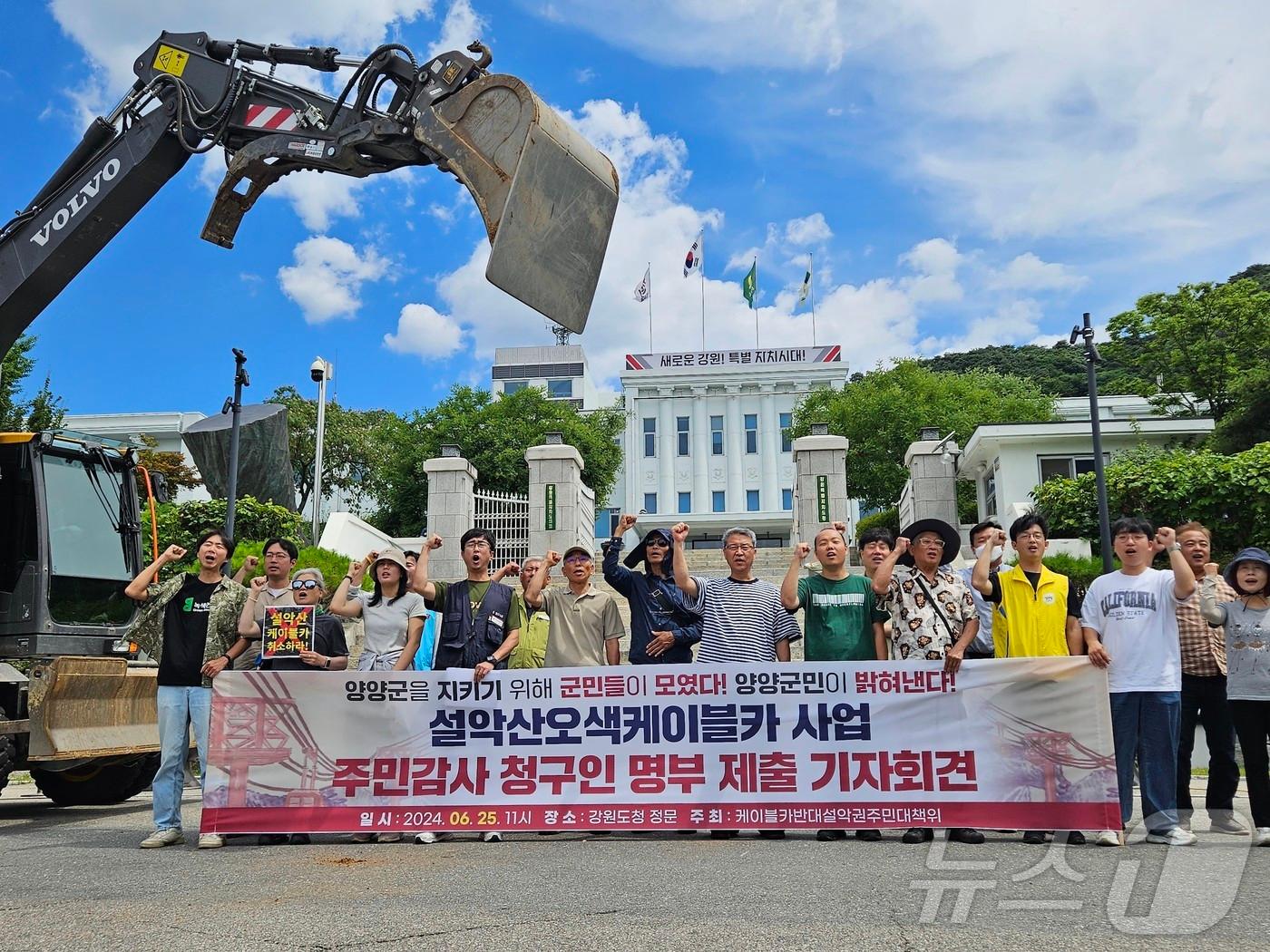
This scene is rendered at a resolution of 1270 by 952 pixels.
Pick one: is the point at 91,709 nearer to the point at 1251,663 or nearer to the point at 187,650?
the point at 187,650

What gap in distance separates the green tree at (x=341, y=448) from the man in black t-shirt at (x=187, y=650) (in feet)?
107

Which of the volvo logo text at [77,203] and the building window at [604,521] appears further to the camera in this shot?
the building window at [604,521]

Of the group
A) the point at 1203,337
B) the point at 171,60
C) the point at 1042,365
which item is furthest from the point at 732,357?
the point at 171,60

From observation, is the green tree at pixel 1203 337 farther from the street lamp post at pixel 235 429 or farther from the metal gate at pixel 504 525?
the street lamp post at pixel 235 429

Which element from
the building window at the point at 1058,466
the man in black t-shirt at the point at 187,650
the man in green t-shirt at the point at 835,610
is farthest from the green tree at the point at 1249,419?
the man in black t-shirt at the point at 187,650

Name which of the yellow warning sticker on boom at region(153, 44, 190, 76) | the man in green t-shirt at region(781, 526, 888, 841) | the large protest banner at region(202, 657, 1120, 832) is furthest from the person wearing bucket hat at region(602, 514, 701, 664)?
the yellow warning sticker on boom at region(153, 44, 190, 76)

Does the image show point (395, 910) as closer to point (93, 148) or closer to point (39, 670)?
point (39, 670)

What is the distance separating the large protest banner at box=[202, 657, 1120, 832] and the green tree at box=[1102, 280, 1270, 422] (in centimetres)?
2830

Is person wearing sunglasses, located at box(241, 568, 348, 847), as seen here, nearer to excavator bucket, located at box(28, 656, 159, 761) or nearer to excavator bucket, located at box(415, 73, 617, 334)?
excavator bucket, located at box(28, 656, 159, 761)

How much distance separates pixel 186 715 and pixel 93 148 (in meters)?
4.00

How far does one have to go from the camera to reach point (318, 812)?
595 cm

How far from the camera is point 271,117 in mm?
7035

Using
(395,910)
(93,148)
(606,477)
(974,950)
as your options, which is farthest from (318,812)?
(606,477)

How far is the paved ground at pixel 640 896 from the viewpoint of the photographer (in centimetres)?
353
